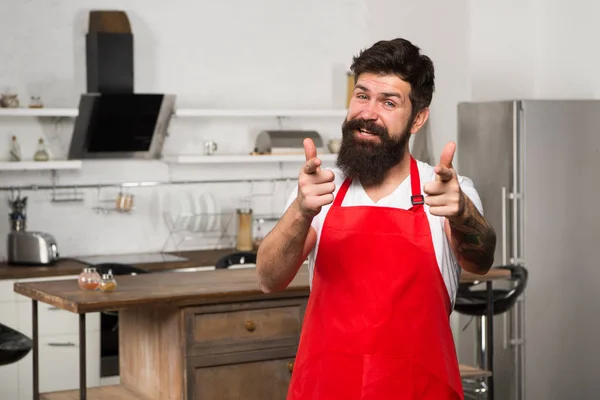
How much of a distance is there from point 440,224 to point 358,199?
21 cm

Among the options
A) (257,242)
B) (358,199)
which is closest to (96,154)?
(257,242)

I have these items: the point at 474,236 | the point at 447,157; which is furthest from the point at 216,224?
the point at 447,157

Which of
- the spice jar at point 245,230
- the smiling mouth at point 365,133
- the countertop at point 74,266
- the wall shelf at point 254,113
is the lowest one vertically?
the countertop at point 74,266

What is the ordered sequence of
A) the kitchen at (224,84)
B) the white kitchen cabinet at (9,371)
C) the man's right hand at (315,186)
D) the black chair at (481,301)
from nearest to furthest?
1. the man's right hand at (315,186)
2. the black chair at (481,301)
3. the white kitchen cabinet at (9,371)
4. the kitchen at (224,84)

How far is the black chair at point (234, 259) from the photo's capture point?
16.3 feet

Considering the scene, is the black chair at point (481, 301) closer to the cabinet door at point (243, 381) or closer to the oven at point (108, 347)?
the cabinet door at point (243, 381)

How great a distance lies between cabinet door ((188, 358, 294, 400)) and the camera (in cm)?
370

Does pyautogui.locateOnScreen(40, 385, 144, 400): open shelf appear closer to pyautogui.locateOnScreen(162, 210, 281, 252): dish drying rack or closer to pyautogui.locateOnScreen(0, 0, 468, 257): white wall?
pyautogui.locateOnScreen(0, 0, 468, 257): white wall

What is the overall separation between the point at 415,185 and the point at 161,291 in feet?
4.93

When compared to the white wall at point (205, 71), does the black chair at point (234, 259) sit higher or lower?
lower

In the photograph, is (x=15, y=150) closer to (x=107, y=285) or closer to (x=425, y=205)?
(x=107, y=285)

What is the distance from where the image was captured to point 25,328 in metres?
5.19

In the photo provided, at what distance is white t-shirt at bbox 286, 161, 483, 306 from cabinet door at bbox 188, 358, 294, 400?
1.34 meters

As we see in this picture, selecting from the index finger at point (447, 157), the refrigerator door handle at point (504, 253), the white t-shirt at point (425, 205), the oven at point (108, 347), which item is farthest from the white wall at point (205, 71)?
the index finger at point (447, 157)
